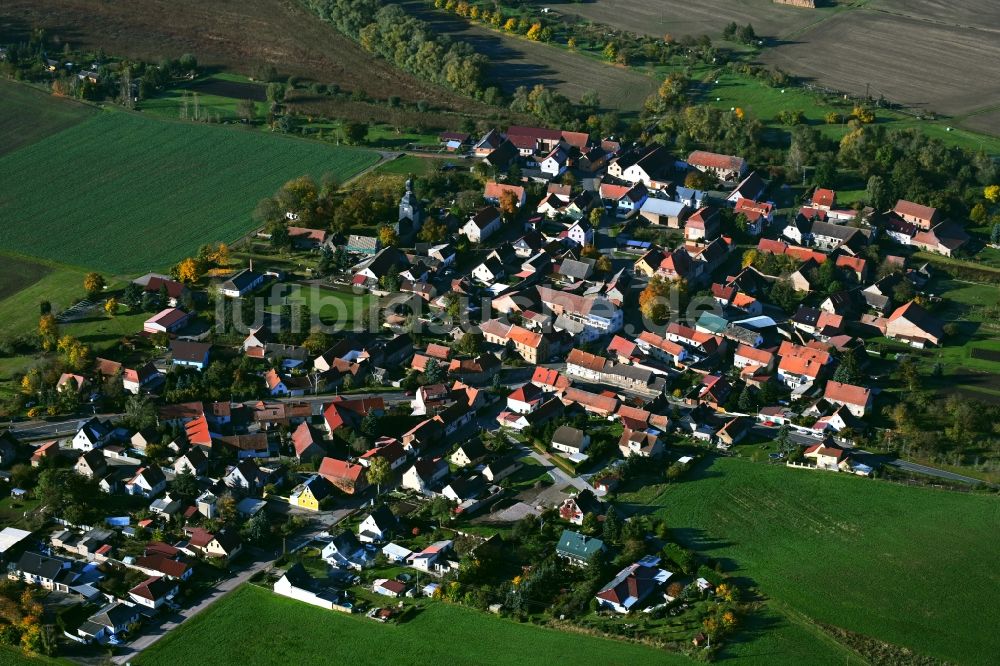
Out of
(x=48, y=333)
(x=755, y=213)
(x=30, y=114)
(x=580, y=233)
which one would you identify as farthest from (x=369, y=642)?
(x=30, y=114)

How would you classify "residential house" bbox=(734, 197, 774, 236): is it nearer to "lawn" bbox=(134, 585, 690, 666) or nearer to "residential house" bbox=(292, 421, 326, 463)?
"residential house" bbox=(292, 421, 326, 463)

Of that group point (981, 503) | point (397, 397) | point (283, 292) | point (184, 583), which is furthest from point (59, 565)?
point (981, 503)

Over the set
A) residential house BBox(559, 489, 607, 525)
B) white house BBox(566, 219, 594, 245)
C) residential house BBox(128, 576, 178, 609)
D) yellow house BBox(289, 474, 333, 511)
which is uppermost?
white house BBox(566, 219, 594, 245)

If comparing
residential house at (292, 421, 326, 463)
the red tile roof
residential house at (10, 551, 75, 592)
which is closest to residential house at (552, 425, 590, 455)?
residential house at (292, 421, 326, 463)

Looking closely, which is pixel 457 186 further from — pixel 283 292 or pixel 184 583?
pixel 184 583

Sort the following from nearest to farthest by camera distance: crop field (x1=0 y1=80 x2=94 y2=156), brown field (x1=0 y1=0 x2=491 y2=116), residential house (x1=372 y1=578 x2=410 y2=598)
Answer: residential house (x1=372 y1=578 x2=410 y2=598) < crop field (x1=0 y1=80 x2=94 y2=156) < brown field (x1=0 y1=0 x2=491 y2=116)
